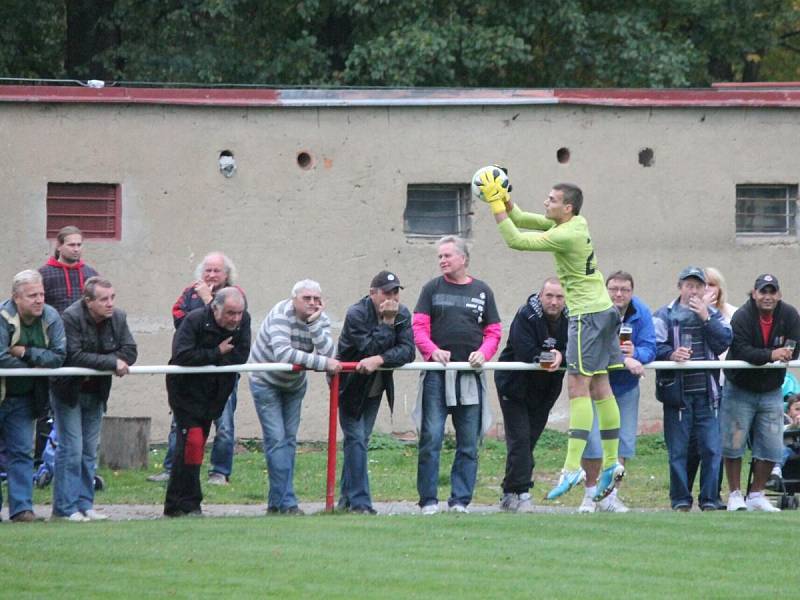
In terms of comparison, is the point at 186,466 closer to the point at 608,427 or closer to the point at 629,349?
the point at 608,427

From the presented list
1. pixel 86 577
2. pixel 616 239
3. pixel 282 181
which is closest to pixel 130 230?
pixel 282 181

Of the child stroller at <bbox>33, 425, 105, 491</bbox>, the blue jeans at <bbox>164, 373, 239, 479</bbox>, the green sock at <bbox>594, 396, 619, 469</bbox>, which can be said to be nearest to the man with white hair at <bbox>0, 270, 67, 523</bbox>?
the child stroller at <bbox>33, 425, 105, 491</bbox>

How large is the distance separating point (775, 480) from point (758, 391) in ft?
3.43

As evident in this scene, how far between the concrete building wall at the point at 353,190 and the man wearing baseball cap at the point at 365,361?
15.8 ft

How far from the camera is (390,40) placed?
22.3 m

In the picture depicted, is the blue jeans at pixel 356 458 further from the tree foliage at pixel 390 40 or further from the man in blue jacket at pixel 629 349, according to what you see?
the tree foliage at pixel 390 40

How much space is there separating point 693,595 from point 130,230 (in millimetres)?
9458

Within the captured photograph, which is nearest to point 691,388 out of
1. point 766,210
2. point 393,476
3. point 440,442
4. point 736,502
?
point 736,502

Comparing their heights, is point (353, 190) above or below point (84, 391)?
above

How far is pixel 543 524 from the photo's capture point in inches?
430

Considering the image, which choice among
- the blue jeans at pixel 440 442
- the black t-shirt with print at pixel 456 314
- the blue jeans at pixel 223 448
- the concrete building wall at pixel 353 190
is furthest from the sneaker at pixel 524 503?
the concrete building wall at pixel 353 190

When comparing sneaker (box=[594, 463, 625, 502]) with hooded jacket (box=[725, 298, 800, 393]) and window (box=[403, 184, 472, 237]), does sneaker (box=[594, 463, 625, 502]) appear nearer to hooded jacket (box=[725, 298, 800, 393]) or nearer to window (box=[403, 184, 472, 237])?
hooded jacket (box=[725, 298, 800, 393])

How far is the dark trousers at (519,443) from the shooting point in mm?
12305

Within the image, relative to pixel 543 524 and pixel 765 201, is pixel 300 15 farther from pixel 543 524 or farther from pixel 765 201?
pixel 543 524
